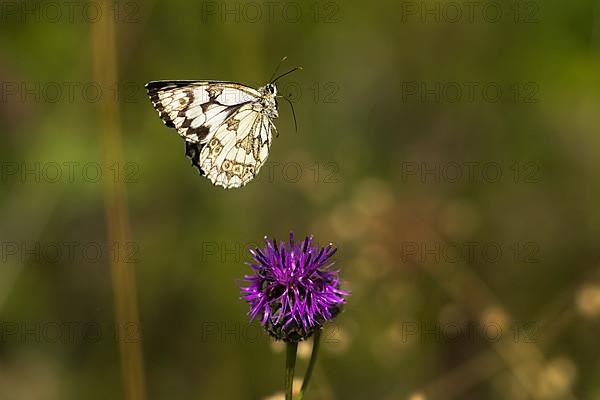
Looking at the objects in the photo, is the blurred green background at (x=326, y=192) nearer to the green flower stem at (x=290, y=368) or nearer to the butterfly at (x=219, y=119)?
the butterfly at (x=219, y=119)

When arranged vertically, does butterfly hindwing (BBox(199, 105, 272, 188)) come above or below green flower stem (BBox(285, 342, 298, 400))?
above

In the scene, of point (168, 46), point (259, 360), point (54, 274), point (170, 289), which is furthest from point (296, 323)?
point (168, 46)

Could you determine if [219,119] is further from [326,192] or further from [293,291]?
[326,192]

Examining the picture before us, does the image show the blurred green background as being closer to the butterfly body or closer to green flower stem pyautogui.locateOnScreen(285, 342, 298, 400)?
the butterfly body

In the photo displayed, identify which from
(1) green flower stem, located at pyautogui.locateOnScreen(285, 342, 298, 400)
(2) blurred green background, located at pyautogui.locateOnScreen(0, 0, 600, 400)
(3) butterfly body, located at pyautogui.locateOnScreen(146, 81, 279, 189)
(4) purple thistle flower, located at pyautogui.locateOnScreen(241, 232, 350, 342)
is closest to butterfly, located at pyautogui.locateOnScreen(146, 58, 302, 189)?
(3) butterfly body, located at pyautogui.locateOnScreen(146, 81, 279, 189)

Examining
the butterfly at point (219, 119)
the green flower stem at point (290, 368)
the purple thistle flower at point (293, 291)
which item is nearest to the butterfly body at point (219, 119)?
the butterfly at point (219, 119)

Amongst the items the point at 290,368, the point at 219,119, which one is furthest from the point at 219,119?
the point at 290,368
